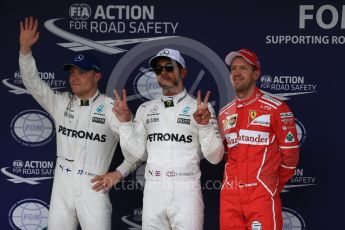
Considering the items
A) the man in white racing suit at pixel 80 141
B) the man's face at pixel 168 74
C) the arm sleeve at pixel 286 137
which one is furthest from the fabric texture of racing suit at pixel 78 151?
the arm sleeve at pixel 286 137

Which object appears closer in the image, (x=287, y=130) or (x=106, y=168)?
(x=287, y=130)

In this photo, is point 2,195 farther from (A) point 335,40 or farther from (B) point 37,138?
(A) point 335,40

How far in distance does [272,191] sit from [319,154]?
1.02m

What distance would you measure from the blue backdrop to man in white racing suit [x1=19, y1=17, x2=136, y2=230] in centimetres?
48

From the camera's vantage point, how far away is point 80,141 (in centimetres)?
445

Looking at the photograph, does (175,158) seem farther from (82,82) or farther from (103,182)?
(82,82)

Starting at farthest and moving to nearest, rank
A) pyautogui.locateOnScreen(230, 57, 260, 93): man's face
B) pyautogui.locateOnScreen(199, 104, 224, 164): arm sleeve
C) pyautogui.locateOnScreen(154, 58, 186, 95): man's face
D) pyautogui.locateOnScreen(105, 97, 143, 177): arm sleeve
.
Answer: pyautogui.locateOnScreen(105, 97, 143, 177): arm sleeve
pyautogui.locateOnScreen(154, 58, 186, 95): man's face
pyautogui.locateOnScreen(230, 57, 260, 93): man's face
pyautogui.locateOnScreen(199, 104, 224, 164): arm sleeve

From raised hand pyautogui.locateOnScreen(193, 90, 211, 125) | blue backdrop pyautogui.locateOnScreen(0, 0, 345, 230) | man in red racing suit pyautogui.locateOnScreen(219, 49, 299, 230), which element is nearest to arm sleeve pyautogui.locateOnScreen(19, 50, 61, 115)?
blue backdrop pyautogui.locateOnScreen(0, 0, 345, 230)

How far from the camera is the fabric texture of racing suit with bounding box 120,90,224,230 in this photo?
4.12 m

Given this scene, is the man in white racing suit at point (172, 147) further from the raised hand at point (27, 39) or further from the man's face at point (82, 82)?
the raised hand at point (27, 39)

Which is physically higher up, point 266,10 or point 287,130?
point 266,10

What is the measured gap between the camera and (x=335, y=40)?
4934mm

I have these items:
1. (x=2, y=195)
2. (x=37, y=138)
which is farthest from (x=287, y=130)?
(x=2, y=195)

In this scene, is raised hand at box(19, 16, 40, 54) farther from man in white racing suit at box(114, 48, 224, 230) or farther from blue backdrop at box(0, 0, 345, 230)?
man in white racing suit at box(114, 48, 224, 230)
